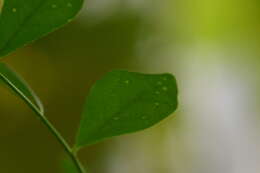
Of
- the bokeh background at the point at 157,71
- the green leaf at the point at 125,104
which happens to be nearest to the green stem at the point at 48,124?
the green leaf at the point at 125,104

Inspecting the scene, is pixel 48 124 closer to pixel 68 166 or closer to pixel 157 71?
pixel 68 166

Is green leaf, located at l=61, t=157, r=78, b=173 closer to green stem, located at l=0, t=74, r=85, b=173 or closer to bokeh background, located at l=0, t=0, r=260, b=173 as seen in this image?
green stem, located at l=0, t=74, r=85, b=173

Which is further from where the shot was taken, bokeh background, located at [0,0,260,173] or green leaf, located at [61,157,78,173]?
bokeh background, located at [0,0,260,173]

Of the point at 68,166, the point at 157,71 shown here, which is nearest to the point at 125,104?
the point at 68,166

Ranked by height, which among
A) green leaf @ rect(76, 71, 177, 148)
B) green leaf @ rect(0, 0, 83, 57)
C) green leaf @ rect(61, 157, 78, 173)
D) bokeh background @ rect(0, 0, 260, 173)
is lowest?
bokeh background @ rect(0, 0, 260, 173)

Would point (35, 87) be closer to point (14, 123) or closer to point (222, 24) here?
point (14, 123)

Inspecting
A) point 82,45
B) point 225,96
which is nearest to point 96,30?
point 82,45

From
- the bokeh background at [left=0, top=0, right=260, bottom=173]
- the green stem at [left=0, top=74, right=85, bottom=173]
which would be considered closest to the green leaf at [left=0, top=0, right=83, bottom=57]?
the green stem at [left=0, top=74, right=85, bottom=173]

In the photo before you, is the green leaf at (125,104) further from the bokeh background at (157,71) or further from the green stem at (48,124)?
the bokeh background at (157,71)
